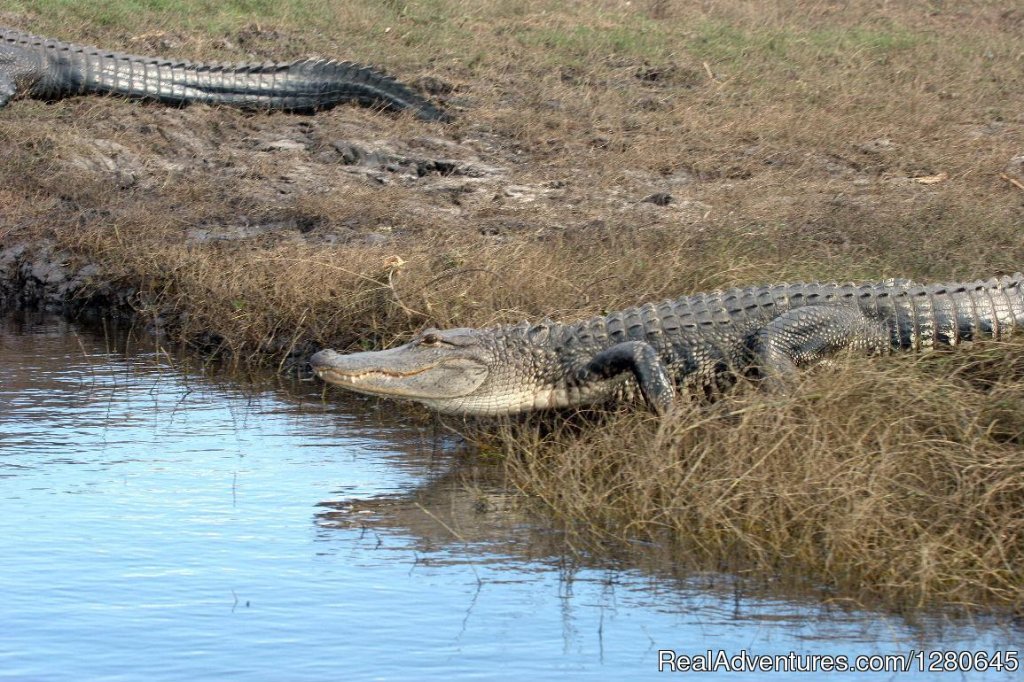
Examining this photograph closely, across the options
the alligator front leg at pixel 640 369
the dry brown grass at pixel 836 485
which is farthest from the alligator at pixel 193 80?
the dry brown grass at pixel 836 485

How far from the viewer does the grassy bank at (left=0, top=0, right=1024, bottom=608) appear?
A: 4891 millimetres

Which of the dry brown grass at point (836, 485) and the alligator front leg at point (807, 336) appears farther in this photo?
the alligator front leg at point (807, 336)

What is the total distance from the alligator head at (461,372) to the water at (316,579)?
281mm

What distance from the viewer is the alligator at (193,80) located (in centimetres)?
1192

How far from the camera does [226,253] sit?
876 centimetres

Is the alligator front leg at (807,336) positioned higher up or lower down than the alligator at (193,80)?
lower down

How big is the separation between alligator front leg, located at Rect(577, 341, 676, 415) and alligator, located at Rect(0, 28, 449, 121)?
6.09 metres

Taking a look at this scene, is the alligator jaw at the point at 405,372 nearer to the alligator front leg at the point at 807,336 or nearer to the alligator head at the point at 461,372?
the alligator head at the point at 461,372

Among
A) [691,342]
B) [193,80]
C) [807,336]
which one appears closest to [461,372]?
[691,342]

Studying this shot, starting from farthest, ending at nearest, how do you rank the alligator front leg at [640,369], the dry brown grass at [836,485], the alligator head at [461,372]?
the alligator head at [461,372], the alligator front leg at [640,369], the dry brown grass at [836,485]

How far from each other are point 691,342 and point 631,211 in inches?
141

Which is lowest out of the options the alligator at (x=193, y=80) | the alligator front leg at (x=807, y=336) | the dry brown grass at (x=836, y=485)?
the dry brown grass at (x=836, y=485)

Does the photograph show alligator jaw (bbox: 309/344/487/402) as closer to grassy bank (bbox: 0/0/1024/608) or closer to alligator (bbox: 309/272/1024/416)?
alligator (bbox: 309/272/1024/416)

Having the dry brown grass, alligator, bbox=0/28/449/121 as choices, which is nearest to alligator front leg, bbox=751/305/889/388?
the dry brown grass
